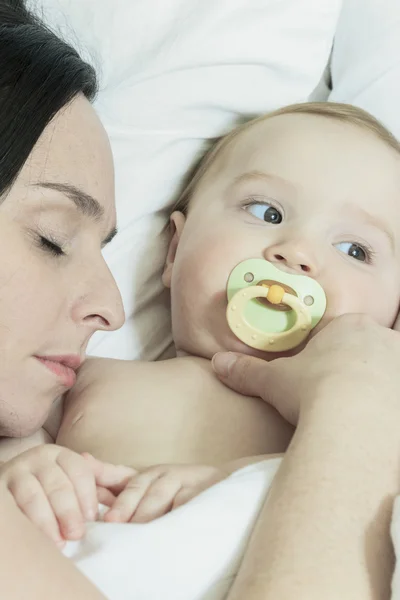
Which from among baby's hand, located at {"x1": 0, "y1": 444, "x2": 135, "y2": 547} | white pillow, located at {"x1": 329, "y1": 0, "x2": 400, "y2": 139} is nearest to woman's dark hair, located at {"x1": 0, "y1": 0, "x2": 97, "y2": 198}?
baby's hand, located at {"x1": 0, "y1": 444, "x2": 135, "y2": 547}

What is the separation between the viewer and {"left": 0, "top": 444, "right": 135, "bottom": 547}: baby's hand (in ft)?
2.43

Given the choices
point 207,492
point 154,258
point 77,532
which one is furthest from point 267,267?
point 77,532

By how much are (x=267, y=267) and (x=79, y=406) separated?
428mm

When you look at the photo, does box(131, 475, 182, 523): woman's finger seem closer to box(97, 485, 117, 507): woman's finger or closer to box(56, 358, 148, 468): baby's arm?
box(97, 485, 117, 507): woman's finger

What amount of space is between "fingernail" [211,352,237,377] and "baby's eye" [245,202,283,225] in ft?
0.91

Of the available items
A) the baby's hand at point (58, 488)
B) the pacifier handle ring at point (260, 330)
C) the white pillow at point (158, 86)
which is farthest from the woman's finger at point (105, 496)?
the white pillow at point (158, 86)

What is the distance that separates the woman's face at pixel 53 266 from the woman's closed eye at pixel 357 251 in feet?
1.51

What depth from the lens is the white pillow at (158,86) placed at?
4.89 feet

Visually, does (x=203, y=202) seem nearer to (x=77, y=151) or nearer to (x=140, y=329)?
(x=140, y=329)

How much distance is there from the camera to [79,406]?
3.99 feet

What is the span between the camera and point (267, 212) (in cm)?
129

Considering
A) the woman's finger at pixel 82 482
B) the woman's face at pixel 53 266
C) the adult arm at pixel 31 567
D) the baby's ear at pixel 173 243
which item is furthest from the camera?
the baby's ear at pixel 173 243

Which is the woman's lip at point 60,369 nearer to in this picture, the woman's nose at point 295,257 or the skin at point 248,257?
the skin at point 248,257

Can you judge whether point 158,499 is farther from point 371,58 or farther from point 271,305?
point 371,58
